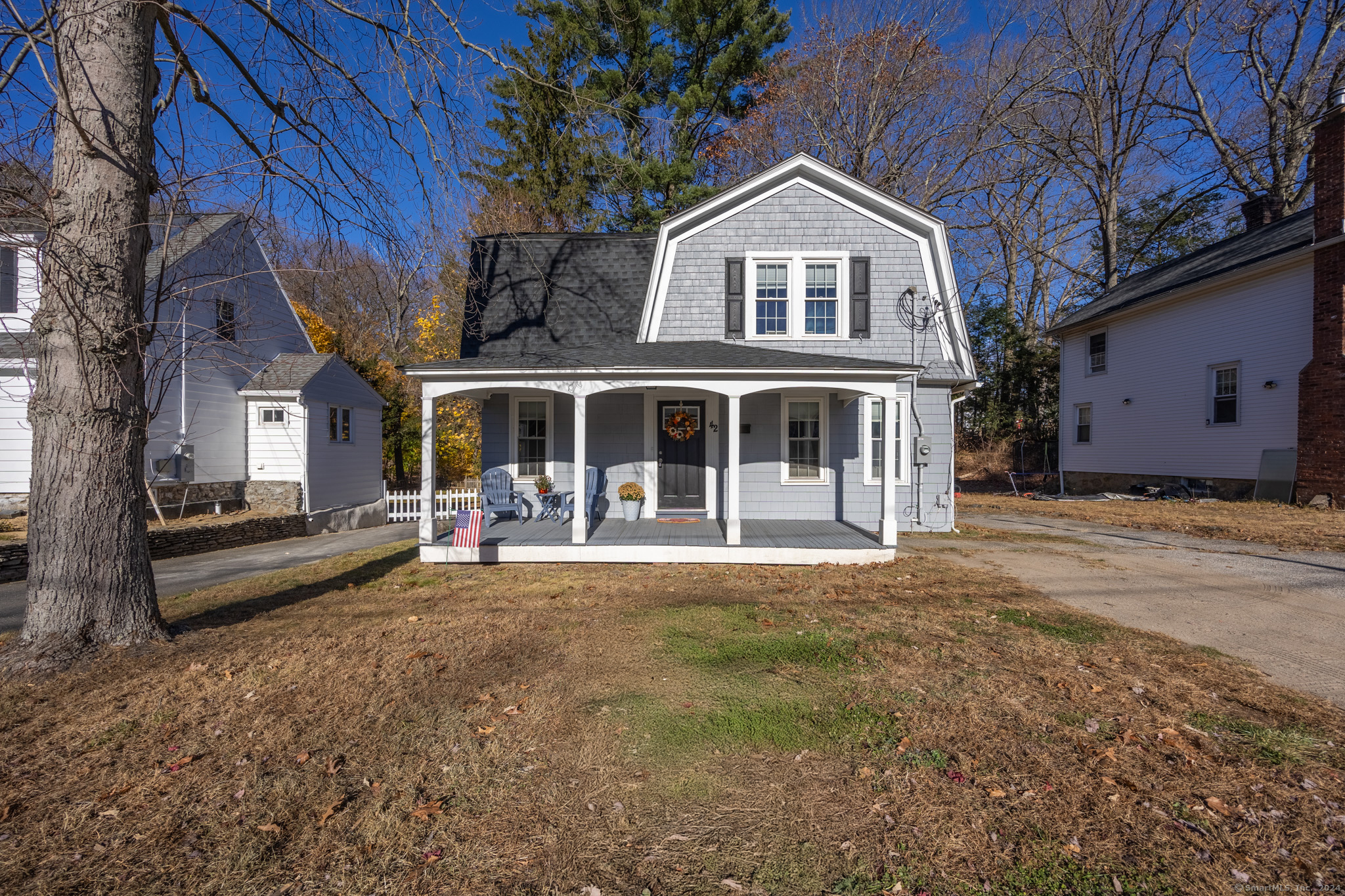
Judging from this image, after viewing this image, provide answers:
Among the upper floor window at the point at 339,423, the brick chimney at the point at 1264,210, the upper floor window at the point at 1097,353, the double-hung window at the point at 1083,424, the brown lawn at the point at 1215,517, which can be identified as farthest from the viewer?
the double-hung window at the point at 1083,424

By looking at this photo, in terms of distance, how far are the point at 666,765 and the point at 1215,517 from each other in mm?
14466

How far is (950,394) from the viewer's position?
37.5 ft

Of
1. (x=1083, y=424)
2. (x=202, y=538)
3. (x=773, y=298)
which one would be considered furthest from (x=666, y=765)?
(x=1083, y=424)

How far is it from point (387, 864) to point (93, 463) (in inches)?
163

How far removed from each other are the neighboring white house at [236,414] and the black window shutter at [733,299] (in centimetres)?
899

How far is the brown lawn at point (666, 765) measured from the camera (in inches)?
98.6

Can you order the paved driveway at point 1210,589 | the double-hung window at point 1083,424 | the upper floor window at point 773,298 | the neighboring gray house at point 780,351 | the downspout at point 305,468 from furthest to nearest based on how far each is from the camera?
the double-hung window at point 1083,424
the downspout at point 305,468
the upper floor window at point 773,298
the neighboring gray house at point 780,351
the paved driveway at point 1210,589

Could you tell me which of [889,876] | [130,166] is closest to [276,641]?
[130,166]

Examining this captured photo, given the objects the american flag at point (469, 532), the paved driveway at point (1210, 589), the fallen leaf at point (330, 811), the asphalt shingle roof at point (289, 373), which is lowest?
the fallen leaf at point (330, 811)

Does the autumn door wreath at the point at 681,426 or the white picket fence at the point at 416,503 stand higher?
the autumn door wreath at the point at 681,426

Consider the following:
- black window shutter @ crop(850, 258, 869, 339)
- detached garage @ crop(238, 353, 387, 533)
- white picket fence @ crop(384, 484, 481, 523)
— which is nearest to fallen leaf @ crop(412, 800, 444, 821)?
black window shutter @ crop(850, 258, 869, 339)

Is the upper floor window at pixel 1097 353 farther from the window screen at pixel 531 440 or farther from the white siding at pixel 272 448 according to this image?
the white siding at pixel 272 448

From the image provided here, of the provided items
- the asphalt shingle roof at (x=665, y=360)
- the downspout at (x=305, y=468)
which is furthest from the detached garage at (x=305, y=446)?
the asphalt shingle roof at (x=665, y=360)

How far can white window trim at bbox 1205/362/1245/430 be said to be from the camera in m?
14.8
